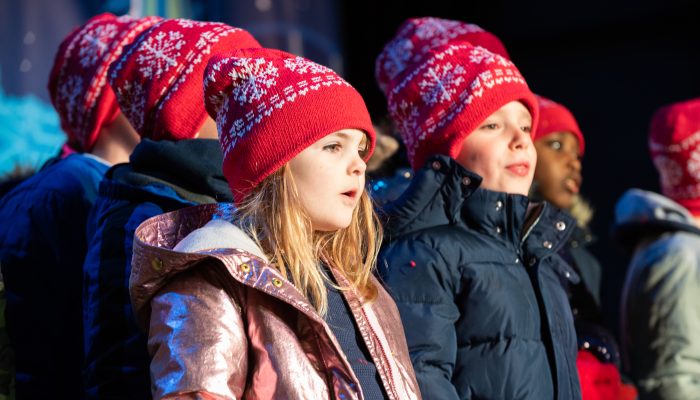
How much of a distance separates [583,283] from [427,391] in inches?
47.0

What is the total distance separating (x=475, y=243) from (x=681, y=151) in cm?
153

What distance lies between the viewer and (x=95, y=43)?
264cm

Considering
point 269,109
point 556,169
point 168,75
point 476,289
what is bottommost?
point 556,169

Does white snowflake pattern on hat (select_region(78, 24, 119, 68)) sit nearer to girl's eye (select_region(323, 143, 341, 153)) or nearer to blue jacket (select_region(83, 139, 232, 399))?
blue jacket (select_region(83, 139, 232, 399))

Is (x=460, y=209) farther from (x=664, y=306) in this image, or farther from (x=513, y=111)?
(x=664, y=306)

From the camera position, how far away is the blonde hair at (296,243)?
1.77 m

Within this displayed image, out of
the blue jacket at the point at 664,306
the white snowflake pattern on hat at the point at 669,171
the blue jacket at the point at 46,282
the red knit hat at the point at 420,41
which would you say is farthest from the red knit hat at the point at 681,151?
the blue jacket at the point at 46,282

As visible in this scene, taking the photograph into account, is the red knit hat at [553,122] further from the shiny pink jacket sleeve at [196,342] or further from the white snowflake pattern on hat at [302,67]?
the shiny pink jacket sleeve at [196,342]

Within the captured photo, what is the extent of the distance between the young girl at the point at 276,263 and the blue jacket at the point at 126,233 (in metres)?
0.16

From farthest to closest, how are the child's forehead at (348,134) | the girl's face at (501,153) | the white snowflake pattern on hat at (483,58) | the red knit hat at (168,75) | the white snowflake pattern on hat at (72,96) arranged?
the white snowflake pattern on hat at (72,96) → the white snowflake pattern on hat at (483,58) → the girl's face at (501,153) → the red knit hat at (168,75) → the child's forehead at (348,134)

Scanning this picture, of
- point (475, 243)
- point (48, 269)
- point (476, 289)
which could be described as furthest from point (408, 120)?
point (48, 269)

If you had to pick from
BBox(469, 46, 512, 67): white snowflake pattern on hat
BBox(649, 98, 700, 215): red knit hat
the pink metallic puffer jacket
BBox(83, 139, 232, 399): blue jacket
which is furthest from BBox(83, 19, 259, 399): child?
BBox(649, 98, 700, 215): red knit hat

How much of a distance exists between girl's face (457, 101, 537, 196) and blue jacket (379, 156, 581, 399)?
6cm

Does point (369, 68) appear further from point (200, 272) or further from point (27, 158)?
point (200, 272)
